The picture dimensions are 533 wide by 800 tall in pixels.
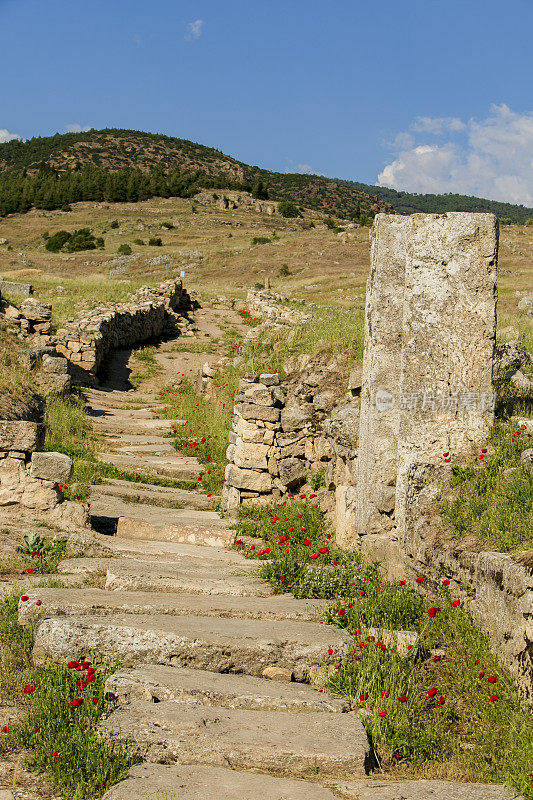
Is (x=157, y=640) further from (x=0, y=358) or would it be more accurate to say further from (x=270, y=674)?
(x=0, y=358)

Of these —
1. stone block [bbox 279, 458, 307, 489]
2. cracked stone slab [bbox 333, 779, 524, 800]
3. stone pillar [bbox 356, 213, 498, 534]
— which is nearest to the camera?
cracked stone slab [bbox 333, 779, 524, 800]

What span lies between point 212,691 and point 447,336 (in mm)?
3041

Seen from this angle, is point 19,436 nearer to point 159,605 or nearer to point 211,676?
point 159,605

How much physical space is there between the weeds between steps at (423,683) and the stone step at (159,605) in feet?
0.78

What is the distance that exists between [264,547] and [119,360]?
12882 millimetres

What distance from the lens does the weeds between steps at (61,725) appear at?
273 centimetres

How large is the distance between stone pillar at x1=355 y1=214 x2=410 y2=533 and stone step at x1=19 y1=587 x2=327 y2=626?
3.68 feet

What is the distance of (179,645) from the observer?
12.2 feet

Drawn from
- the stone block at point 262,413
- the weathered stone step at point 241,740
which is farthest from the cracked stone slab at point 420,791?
the stone block at point 262,413

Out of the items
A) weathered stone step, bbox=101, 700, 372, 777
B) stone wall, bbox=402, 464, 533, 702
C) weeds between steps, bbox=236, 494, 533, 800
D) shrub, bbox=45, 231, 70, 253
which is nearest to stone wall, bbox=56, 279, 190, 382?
stone wall, bbox=402, 464, 533, 702

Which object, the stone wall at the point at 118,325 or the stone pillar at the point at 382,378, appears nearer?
the stone pillar at the point at 382,378

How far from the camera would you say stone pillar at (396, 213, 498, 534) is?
16.1 ft

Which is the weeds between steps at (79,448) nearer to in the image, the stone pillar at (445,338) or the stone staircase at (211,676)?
the stone staircase at (211,676)

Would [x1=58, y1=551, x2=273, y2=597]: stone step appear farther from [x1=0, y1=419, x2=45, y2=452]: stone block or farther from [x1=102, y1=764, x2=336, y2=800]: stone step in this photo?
[x1=102, y1=764, x2=336, y2=800]: stone step
